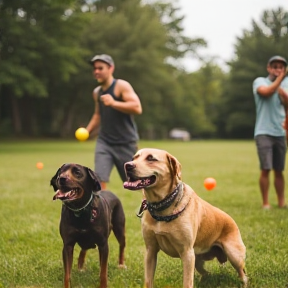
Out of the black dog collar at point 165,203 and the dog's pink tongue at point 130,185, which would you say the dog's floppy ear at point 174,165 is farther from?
the dog's pink tongue at point 130,185

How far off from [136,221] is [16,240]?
2.01 metres

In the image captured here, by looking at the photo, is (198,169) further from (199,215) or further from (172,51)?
(172,51)

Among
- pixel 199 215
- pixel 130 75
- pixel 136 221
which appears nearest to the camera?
pixel 199 215

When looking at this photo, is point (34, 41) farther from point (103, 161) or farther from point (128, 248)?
point (128, 248)

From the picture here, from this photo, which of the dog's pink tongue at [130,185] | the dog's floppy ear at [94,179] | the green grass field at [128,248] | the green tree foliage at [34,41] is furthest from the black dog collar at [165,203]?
the green tree foliage at [34,41]

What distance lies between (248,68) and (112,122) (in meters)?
53.4

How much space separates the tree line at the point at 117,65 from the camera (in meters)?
30.5

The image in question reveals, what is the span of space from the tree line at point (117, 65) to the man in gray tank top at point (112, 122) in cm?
2074

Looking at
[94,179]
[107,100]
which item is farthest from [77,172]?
[107,100]

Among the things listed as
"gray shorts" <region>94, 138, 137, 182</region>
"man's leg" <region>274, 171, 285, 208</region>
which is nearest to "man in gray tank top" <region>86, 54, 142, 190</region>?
"gray shorts" <region>94, 138, 137, 182</region>

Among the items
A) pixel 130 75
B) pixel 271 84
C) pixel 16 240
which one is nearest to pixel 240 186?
pixel 271 84

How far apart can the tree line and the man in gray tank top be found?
2074cm

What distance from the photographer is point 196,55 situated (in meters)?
61.1

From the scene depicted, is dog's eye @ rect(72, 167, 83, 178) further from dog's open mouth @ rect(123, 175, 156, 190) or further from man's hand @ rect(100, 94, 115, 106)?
man's hand @ rect(100, 94, 115, 106)
